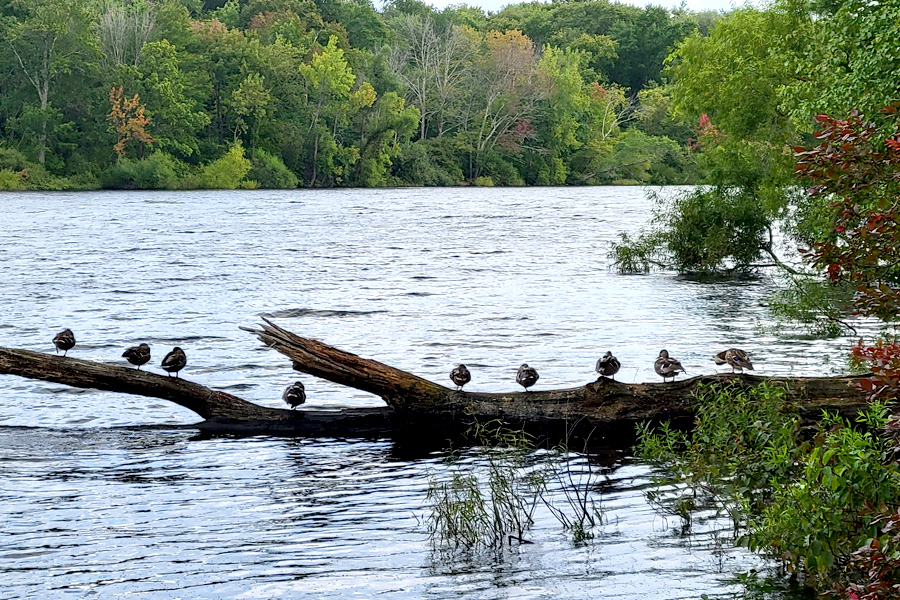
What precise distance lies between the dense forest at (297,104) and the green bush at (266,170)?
0.17 meters

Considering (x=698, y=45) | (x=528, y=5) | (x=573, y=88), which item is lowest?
(x=698, y=45)

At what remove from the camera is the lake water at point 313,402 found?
31.4ft

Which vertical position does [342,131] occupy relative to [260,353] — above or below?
above

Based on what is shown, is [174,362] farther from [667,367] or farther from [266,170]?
[266,170]

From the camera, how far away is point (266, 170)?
353 ft

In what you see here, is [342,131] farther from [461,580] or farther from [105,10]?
[461,580]

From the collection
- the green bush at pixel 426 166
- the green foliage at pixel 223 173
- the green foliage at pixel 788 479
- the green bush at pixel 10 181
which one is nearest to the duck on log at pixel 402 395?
the green foliage at pixel 788 479

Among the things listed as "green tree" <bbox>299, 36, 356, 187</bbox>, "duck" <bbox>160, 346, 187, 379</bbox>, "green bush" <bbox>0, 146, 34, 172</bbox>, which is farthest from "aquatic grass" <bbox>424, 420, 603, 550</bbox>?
"green tree" <bbox>299, 36, 356, 187</bbox>

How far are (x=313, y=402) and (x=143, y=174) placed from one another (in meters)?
88.1

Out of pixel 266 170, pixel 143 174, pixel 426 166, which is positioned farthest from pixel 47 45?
pixel 426 166

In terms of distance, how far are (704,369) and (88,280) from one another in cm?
2396

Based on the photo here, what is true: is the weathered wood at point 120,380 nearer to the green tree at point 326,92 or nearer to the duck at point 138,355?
the duck at point 138,355

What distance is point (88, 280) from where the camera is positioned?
123 feet

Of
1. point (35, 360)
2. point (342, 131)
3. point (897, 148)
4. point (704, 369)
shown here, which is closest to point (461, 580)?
point (897, 148)
